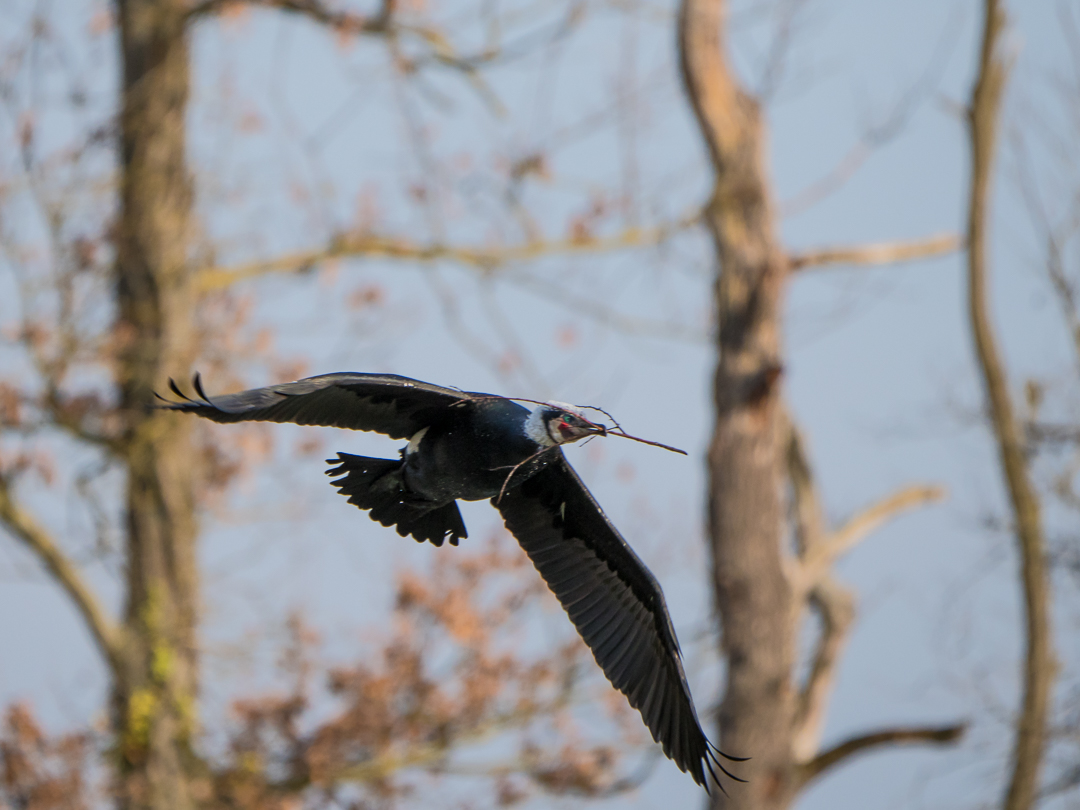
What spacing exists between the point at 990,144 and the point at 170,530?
6.37 metres

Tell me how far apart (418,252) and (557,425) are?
16.7ft

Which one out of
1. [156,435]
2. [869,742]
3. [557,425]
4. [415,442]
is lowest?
[557,425]

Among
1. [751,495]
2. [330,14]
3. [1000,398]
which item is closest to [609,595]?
[751,495]

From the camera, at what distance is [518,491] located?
3.10m

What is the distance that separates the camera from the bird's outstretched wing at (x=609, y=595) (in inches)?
119

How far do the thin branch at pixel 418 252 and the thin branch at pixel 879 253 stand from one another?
82 cm

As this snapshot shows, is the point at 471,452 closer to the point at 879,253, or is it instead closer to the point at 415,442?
the point at 415,442

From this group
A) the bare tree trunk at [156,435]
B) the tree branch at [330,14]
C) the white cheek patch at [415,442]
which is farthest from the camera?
the tree branch at [330,14]

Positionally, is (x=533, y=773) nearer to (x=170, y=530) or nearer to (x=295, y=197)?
(x=170, y=530)

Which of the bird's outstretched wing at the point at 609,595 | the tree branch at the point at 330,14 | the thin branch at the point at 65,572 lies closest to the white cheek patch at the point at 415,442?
the bird's outstretched wing at the point at 609,595

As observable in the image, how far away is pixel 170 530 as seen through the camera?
7023 millimetres

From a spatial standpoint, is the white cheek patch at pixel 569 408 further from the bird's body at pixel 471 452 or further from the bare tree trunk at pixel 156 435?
the bare tree trunk at pixel 156 435

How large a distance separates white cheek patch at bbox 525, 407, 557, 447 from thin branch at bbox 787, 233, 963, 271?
520 cm

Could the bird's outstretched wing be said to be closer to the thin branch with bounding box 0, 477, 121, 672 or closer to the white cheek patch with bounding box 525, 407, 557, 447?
the white cheek patch with bounding box 525, 407, 557, 447
